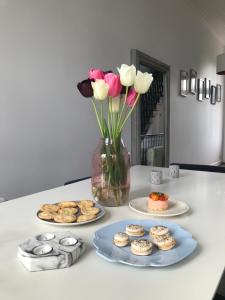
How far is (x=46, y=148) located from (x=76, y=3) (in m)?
1.34

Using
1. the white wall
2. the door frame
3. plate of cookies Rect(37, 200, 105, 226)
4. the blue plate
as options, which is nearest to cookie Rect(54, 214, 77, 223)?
plate of cookies Rect(37, 200, 105, 226)

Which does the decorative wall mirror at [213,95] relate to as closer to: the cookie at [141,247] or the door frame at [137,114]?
the door frame at [137,114]

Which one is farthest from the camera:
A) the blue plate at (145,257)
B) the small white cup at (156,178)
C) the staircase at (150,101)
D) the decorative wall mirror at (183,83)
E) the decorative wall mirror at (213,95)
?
the decorative wall mirror at (213,95)

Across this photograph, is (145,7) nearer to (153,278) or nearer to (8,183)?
(8,183)

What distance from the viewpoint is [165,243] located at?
2.37 ft

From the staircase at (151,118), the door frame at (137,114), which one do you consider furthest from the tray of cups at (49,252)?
the staircase at (151,118)

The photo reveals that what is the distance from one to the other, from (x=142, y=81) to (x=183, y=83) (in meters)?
3.98

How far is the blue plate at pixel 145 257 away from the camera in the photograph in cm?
66

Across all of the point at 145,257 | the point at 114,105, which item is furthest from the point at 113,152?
the point at 145,257

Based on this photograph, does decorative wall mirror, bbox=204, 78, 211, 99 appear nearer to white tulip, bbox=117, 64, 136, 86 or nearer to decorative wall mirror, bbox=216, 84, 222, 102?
decorative wall mirror, bbox=216, 84, 222, 102

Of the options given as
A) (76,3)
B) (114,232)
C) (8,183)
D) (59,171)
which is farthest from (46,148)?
(114,232)

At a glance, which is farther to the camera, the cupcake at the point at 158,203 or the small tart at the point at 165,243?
the cupcake at the point at 158,203

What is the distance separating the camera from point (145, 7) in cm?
356

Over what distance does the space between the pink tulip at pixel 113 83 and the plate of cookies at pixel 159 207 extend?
0.42 m
